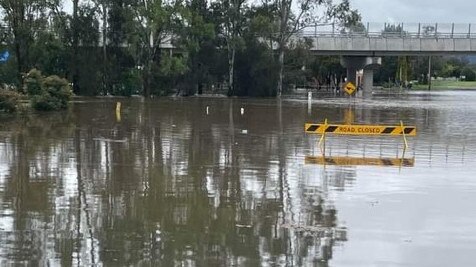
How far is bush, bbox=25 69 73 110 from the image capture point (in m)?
37.1

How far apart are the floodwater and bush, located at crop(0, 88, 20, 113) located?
33.6 ft

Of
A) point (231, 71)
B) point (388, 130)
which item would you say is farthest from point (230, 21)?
point (388, 130)

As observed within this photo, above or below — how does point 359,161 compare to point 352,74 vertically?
below

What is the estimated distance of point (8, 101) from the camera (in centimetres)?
3125

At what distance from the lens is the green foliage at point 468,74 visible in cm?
17912

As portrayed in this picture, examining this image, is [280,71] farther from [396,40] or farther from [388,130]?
[388,130]

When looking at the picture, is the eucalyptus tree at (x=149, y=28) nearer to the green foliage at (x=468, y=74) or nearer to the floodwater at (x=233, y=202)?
the floodwater at (x=233, y=202)

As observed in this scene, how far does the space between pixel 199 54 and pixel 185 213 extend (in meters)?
60.6

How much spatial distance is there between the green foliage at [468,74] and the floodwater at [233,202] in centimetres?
16666

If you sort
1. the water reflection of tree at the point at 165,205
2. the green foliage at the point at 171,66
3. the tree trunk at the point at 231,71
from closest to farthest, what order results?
1. the water reflection of tree at the point at 165,205
2. the green foliage at the point at 171,66
3. the tree trunk at the point at 231,71

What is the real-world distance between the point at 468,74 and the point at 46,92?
526 ft

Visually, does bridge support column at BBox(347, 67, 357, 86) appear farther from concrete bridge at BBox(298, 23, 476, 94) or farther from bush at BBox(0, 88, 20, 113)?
bush at BBox(0, 88, 20, 113)

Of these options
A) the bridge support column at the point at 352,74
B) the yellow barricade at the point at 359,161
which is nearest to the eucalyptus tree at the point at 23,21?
the bridge support column at the point at 352,74

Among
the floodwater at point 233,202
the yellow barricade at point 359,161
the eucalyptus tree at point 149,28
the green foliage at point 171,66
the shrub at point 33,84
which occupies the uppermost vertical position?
the eucalyptus tree at point 149,28
